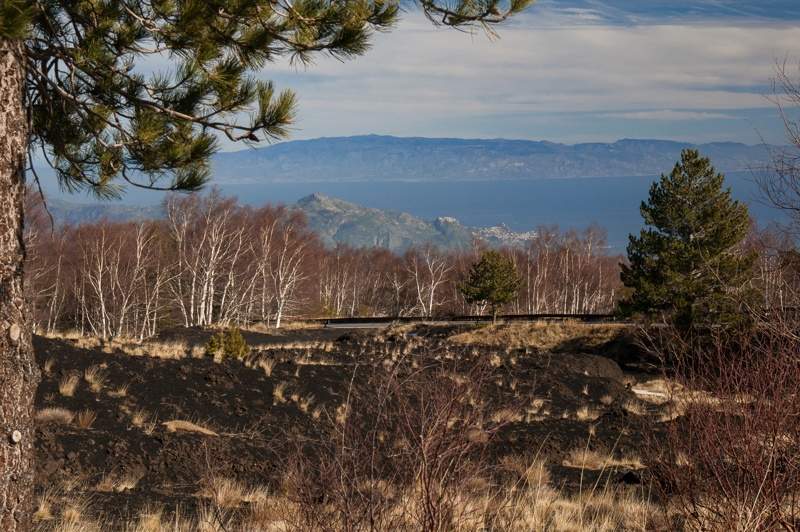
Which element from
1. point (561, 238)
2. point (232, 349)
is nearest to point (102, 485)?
point (232, 349)

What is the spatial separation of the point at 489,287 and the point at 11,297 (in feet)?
96.4

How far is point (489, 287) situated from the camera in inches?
1304

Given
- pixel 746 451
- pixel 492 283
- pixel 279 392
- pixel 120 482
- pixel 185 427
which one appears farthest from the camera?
pixel 492 283

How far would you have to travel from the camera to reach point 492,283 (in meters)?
33.2

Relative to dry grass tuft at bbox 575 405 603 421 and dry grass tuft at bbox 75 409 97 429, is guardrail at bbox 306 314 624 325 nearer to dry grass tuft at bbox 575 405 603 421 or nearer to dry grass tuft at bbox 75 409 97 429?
dry grass tuft at bbox 575 405 603 421

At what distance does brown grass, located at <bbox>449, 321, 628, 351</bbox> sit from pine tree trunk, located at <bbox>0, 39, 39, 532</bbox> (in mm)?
24689

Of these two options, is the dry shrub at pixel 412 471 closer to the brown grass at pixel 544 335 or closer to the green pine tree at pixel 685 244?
the green pine tree at pixel 685 244

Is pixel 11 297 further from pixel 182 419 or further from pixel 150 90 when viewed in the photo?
pixel 182 419

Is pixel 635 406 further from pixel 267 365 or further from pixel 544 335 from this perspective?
pixel 544 335

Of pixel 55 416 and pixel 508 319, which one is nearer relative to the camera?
pixel 55 416

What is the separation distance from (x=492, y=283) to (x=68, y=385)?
2348 cm

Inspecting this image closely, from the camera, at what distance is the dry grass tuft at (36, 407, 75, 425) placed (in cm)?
975

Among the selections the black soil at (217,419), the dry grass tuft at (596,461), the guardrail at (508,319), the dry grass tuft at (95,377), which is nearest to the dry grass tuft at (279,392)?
the black soil at (217,419)

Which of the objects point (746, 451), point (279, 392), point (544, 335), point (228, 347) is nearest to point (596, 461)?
point (279, 392)
